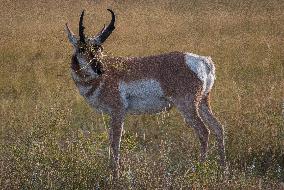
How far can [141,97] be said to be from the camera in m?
7.45

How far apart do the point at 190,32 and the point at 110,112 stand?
9.23 m

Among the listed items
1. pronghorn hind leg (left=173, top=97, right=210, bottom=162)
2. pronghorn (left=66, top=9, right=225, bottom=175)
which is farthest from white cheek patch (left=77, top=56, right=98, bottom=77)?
pronghorn hind leg (left=173, top=97, right=210, bottom=162)

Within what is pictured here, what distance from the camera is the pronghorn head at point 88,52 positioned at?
7145 mm

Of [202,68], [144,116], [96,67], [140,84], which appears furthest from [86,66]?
[144,116]

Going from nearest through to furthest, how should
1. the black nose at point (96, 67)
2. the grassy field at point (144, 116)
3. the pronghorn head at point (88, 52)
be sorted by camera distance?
the grassy field at point (144, 116), the pronghorn head at point (88, 52), the black nose at point (96, 67)

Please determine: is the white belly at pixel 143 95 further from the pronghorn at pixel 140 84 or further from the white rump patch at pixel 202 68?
the white rump patch at pixel 202 68

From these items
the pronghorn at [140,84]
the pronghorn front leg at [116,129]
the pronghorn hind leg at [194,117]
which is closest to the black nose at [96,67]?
the pronghorn at [140,84]

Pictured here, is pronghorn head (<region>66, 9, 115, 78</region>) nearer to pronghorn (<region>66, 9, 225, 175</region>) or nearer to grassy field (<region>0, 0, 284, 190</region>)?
→ pronghorn (<region>66, 9, 225, 175</region>)

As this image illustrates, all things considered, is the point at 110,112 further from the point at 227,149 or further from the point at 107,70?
the point at 227,149

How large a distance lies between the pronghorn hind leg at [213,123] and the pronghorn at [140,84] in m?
0.01

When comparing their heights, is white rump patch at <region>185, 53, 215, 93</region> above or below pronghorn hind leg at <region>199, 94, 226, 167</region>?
above

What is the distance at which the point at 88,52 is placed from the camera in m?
7.15

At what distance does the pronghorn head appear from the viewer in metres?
7.14

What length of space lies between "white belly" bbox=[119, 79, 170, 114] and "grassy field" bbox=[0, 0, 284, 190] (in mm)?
302
